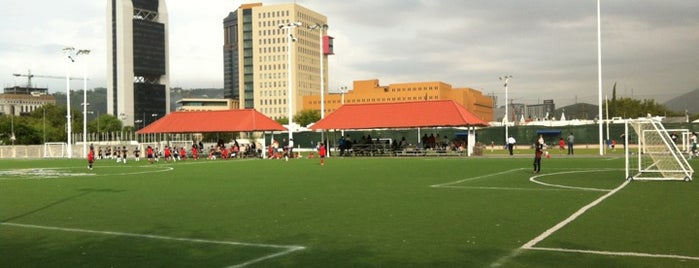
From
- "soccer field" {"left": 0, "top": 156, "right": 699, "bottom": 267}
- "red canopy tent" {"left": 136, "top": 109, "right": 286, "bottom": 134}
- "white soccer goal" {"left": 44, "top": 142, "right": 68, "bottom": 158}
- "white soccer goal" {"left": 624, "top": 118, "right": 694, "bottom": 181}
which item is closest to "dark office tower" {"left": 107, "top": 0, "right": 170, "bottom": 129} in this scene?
"white soccer goal" {"left": 44, "top": 142, "right": 68, "bottom": 158}

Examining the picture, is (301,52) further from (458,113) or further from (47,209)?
(47,209)

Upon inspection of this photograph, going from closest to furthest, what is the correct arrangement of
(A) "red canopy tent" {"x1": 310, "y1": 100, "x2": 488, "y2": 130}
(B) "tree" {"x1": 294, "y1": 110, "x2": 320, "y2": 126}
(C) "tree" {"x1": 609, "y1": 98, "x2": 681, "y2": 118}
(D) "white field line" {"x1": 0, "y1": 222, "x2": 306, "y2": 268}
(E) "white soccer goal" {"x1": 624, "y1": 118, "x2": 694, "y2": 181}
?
(D) "white field line" {"x1": 0, "y1": 222, "x2": 306, "y2": 268}
(E) "white soccer goal" {"x1": 624, "y1": 118, "x2": 694, "y2": 181}
(A) "red canopy tent" {"x1": 310, "y1": 100, "x2": 488, "y2": 130}
(C) "tree" {"x1": 609, "y1": 98, "x2": 681, "y2": 118}
(B) "tree" {"x1": 294, "y1": 110, "x2": 320, "y2": 126}

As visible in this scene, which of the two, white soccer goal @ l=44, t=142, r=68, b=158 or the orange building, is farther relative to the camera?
the orange building

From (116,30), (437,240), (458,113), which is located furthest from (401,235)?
(116,30)

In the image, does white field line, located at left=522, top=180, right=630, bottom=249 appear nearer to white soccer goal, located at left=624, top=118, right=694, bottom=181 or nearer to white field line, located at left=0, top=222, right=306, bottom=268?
white field line, located at left=0, top=222, right=306, bottom=268

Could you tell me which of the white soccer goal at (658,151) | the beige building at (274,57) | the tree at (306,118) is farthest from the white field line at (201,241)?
the beige building at (274,57)

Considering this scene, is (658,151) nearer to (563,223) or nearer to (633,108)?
(563,223)

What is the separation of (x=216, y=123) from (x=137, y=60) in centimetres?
14052

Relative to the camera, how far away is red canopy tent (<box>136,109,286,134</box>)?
165 feet

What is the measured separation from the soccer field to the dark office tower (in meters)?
170

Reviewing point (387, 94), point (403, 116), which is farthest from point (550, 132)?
point (387, 94)

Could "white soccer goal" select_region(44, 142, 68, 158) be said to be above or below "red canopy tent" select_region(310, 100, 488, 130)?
below

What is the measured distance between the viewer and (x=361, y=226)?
10.9 m

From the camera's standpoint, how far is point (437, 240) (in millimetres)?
9344
